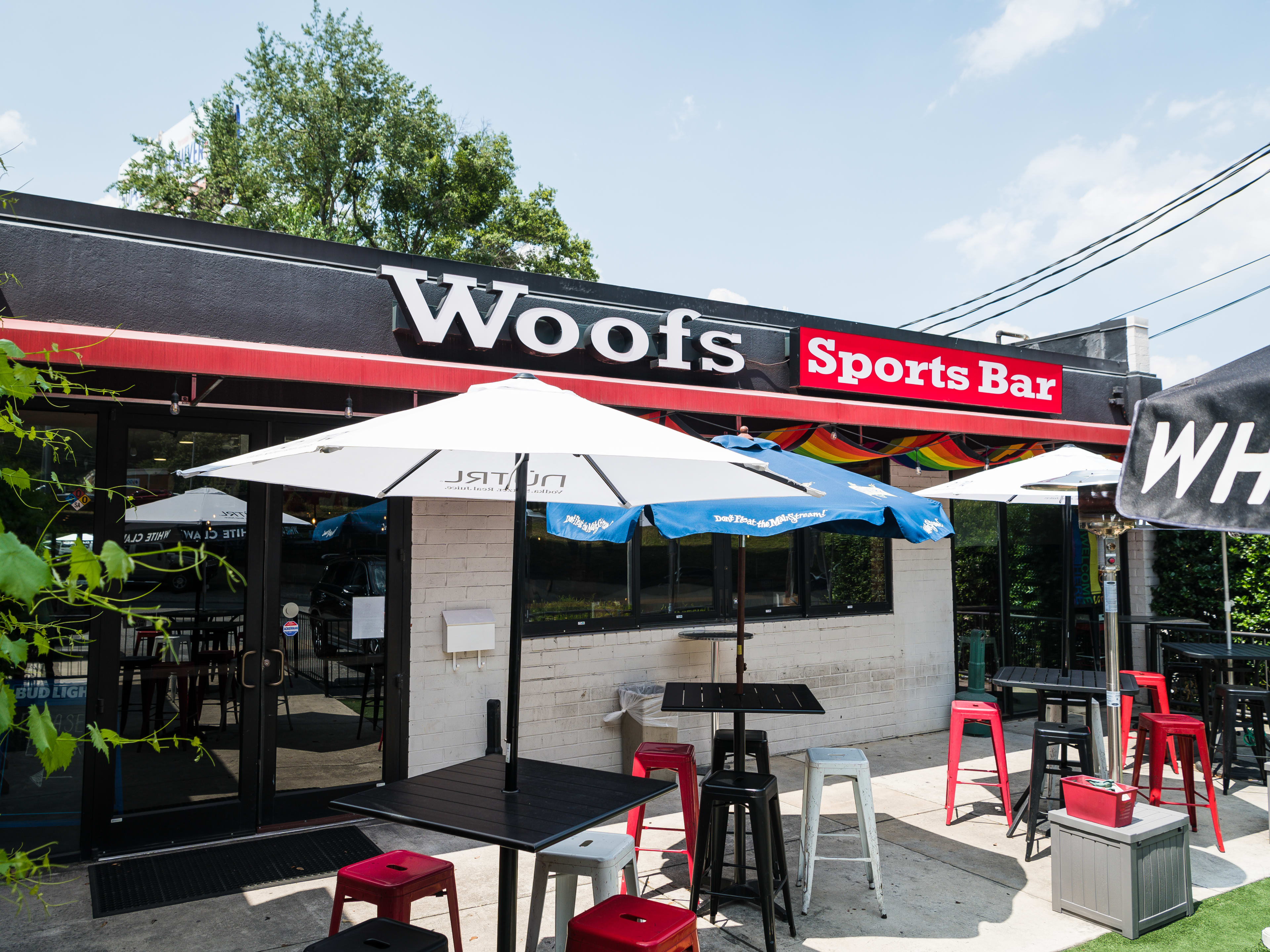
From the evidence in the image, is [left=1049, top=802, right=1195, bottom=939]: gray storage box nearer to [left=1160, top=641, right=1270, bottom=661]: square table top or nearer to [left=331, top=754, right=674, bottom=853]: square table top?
[left=331, top=754, right=674, bottom=853]: square table top

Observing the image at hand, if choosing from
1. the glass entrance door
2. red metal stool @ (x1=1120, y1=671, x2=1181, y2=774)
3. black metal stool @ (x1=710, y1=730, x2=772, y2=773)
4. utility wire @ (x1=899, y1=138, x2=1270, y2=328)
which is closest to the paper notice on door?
the glass entrance door

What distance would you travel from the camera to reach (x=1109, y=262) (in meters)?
14.4

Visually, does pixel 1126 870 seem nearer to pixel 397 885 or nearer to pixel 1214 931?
pixel 1214 931

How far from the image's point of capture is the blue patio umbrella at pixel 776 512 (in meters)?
4.04

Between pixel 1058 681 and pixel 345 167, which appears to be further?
pixel 345 167

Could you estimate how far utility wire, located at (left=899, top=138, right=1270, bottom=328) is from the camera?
10555mm

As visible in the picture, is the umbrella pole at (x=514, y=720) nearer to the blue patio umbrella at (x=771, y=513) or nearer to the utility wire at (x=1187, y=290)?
the blue patio umbrella at (x=771, y=513)

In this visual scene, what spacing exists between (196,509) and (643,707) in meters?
3.43

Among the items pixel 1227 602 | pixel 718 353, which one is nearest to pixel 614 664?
pixel 718 353

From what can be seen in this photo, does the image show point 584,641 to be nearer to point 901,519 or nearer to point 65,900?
point 901,519

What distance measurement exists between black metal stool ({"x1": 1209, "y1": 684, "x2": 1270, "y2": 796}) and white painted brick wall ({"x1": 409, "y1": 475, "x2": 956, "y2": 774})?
2447 mm

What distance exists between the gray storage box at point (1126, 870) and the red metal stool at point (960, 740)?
1.19 m

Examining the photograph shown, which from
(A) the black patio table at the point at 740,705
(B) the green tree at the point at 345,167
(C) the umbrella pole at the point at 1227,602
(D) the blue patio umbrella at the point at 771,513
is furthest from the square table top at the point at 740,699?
(B) the green tree at the point at 345,167

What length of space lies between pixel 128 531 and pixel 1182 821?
20.1 ft
